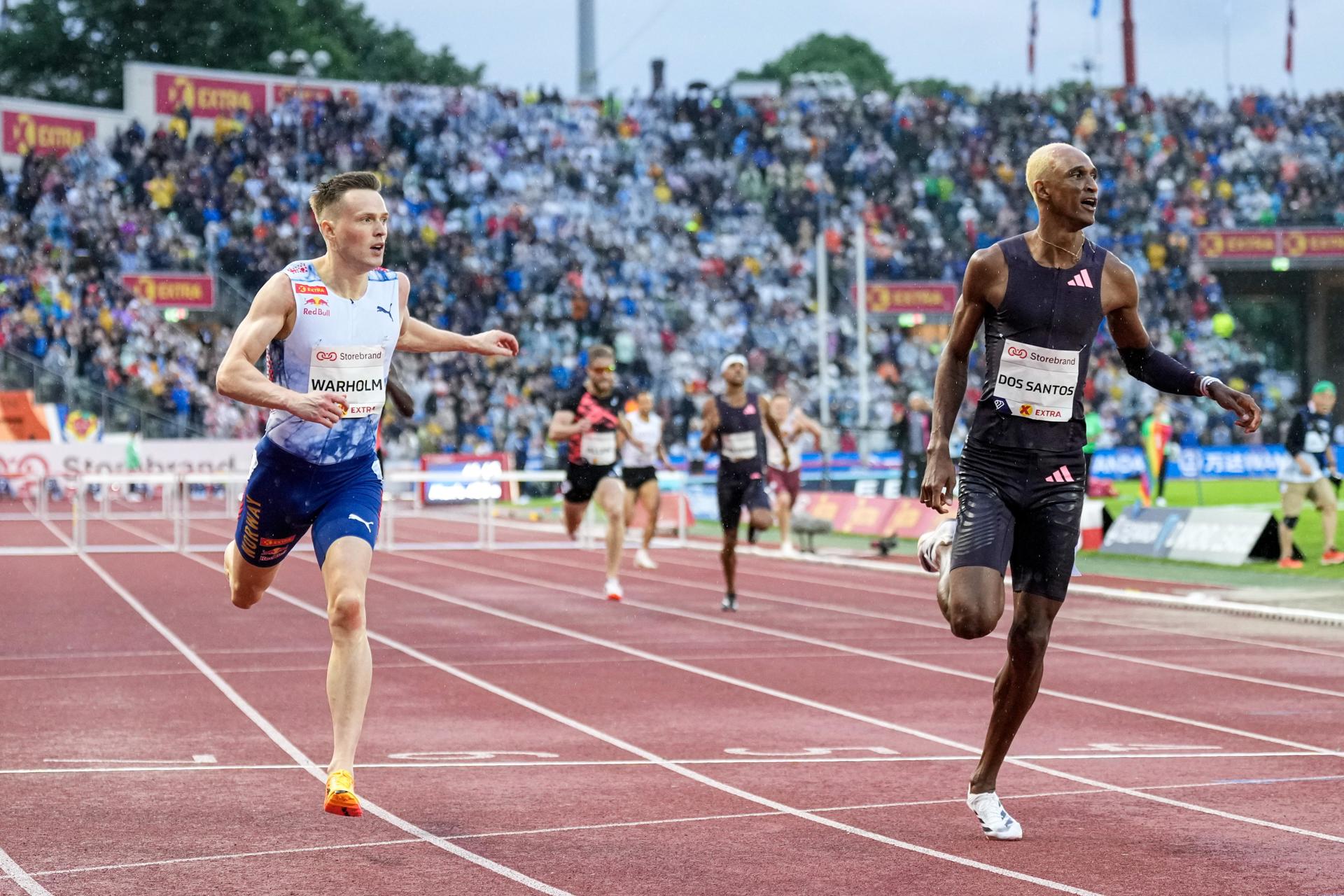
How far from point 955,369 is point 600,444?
9.71 m

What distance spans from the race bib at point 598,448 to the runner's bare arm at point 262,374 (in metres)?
9.18

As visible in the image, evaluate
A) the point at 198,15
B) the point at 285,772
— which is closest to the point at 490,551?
the point at 285,772

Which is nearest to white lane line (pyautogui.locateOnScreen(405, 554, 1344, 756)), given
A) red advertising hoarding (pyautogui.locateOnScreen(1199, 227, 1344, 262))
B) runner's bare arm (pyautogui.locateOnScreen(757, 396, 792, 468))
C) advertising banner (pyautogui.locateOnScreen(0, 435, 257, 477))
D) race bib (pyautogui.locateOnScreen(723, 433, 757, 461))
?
race bib (pyautogui.locateOnScreen(723, 433, 757, 461))

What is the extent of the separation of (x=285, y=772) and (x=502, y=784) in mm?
907

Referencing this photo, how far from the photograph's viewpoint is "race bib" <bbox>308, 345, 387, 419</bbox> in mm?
6266

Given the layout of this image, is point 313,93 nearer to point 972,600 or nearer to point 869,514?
point 869,514

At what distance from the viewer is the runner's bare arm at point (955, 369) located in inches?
229

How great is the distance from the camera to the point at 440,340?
678 centimetres

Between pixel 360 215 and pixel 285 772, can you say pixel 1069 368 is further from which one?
pixel 285 772

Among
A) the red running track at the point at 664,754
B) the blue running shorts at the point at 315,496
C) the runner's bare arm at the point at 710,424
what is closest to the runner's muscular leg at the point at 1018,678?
the red running track at the point at 664,754

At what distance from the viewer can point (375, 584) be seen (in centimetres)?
1775

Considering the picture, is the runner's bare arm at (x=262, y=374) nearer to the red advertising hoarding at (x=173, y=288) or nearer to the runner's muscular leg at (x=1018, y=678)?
the runner's muscular leg at (x=1018, y=678)

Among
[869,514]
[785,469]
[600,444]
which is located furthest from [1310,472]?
[869,514]

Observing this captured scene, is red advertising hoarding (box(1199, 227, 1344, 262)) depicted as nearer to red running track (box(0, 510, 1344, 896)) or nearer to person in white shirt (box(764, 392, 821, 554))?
person in white shirt (box(764, 392, 821, 554))
